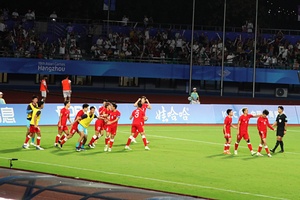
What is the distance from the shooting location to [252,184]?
22062 mm

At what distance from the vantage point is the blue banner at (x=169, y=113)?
3697cm

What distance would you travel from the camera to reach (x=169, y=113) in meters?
42.2

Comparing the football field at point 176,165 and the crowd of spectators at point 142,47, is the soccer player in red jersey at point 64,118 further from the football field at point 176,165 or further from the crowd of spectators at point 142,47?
the crowd of spectators at point 142,47

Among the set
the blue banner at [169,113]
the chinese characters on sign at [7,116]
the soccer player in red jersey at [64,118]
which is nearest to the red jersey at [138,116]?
the soccer player in red jersey at [64,118]

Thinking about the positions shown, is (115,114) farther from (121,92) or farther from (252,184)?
(121,92)

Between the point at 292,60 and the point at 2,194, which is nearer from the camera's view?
the point at 2,194

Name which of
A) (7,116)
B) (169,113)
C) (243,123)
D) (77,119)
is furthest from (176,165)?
(169,113)

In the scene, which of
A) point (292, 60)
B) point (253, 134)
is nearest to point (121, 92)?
point (292, 60)

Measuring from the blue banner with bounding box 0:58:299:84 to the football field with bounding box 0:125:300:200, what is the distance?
895 inches

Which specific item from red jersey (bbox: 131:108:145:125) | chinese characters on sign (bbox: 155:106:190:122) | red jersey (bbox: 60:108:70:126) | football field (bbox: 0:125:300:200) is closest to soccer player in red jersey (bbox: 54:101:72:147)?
red jersey (bbox: 60:108:70:126)

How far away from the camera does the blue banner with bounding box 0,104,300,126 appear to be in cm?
3697

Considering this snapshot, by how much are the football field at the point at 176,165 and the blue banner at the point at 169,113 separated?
1.17 meters

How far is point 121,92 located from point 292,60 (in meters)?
15.4

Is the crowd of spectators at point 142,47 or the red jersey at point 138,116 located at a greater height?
the crowd of spectators at point 142,47
